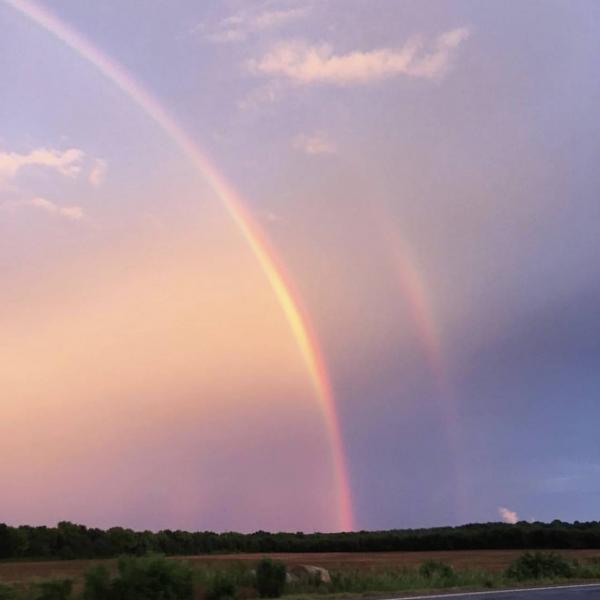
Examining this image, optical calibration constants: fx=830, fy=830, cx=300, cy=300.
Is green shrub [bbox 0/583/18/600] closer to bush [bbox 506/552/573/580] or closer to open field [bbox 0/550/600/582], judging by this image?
open field [bbox 0/550/600/582]

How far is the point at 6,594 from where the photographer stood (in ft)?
71.9

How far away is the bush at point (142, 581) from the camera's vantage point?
2353 cm

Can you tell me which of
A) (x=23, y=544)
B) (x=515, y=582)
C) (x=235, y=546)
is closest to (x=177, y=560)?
(x=515, y=582)

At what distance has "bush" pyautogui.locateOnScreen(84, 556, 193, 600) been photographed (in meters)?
23.5

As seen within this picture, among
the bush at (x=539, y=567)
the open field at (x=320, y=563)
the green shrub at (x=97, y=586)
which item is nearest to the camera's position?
the green shrub at (x=97, y=586)

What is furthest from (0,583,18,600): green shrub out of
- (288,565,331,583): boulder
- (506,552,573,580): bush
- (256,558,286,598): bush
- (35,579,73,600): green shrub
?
(506,552,573,580): bush

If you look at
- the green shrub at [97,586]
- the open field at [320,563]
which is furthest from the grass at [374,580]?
the open field at [320,563]

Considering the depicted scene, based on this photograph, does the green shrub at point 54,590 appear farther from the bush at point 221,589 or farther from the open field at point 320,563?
the bush at point 221,589

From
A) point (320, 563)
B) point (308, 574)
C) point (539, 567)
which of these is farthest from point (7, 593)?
point (320, 563)

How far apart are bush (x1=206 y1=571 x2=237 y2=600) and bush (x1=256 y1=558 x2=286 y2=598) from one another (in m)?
1.50

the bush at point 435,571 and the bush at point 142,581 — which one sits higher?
the bush at point 435,571

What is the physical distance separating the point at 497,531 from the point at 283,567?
96596mm

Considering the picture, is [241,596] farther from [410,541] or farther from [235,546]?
[235,546]

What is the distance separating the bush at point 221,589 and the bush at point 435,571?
34.3 feet
